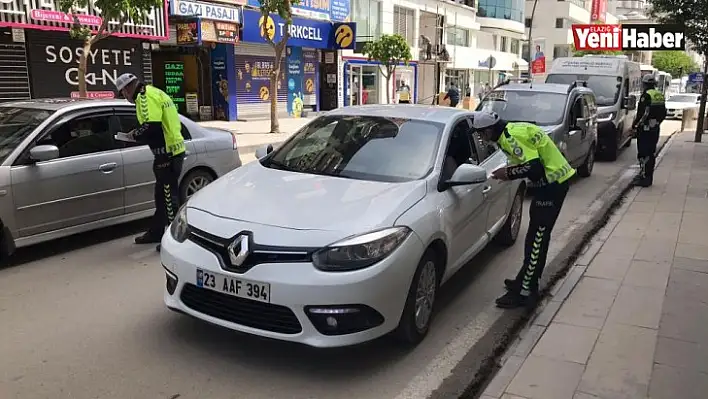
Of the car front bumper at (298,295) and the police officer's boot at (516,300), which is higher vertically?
the car front bumper at (298,295)

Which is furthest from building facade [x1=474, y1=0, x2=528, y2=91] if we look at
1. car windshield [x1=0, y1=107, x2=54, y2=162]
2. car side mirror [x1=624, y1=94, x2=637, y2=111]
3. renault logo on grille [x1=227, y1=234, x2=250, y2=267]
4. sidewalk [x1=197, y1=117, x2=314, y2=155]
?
renault logo on grille [x1=227, y1=234, x2=250, y2=267]

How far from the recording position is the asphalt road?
3600 millimetres

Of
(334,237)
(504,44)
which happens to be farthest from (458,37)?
(334,237)

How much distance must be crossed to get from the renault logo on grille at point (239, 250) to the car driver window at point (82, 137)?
10.7 feet

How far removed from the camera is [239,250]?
11.8 feet

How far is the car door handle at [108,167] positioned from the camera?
6312mm

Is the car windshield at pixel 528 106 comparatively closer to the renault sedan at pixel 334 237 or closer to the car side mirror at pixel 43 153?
the renault sedan at pixel 334 237

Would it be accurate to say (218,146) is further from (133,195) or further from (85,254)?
(85,254)

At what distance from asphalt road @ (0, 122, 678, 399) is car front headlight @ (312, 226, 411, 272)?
751mm

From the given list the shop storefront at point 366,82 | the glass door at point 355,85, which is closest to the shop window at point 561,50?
the shop storefront at point 366,82

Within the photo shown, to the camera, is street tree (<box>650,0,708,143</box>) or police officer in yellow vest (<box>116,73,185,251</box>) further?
street tree (<box>650,0,708,143</box>)

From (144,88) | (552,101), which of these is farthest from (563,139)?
(144,88)

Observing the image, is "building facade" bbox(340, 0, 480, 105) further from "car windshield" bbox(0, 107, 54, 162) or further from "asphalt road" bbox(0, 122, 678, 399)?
"asphalt road" bbox(0, 122, 678, 399)

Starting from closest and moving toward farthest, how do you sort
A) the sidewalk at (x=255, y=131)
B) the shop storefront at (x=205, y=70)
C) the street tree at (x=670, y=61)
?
the sidewalk at (x=255, y=131) < the shop storefront at (x=205, y=70) < the street tree at (x=670, y=61)
